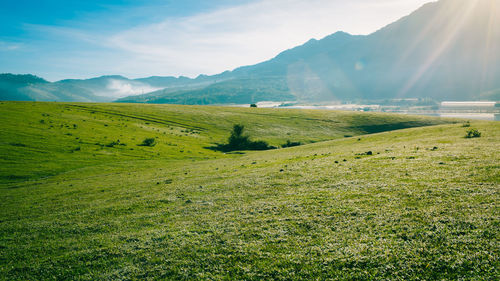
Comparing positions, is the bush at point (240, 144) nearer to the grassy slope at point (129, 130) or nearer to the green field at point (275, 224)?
the grassy slope at point (129, 130)

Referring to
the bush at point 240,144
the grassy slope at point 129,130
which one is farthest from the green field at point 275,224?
the bush at point 240,144

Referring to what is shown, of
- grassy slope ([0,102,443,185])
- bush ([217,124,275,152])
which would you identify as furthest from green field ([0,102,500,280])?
bush ([217,124,275,152])

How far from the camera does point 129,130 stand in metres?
77.5

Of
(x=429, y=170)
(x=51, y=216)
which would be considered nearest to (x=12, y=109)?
(x=51, y=216)

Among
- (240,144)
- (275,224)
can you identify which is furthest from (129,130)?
(275,224)

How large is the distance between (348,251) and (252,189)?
11143 millimetres

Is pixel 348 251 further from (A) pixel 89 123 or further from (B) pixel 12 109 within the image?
(B) pixel 12 109

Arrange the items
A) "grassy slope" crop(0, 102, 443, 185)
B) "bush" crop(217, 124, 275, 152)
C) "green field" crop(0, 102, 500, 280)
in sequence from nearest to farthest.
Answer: "green field" crop(0, 102, 500, 280) < "grassy slope" crop(0, 102, 443, 185) < "bush" crop(217, 124, 275, 152)

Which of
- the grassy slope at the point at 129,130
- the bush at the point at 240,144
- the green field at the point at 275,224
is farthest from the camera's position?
the bush at the point at 240,144

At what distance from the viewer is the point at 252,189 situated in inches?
Result: 810

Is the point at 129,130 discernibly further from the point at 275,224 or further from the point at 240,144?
the point at 275,224

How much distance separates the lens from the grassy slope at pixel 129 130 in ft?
148

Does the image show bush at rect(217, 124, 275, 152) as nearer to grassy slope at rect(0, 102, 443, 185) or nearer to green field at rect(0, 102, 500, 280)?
grassy slope at rect(0, 102, 443, 185)

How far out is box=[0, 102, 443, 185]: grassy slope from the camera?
45219 mm
